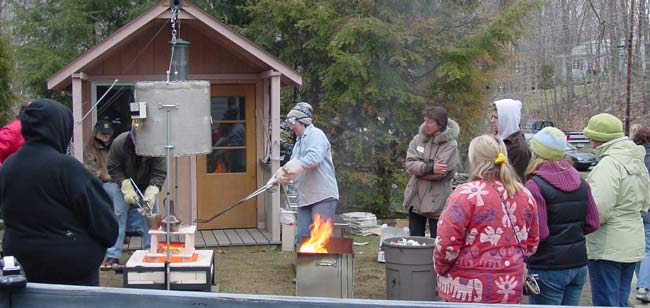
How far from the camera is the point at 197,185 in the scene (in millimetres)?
9555

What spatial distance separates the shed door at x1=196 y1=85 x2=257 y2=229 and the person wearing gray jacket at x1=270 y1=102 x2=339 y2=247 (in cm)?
280

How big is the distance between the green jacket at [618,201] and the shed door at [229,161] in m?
5.35

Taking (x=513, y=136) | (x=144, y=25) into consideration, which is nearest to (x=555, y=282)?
(x=513, y=136)

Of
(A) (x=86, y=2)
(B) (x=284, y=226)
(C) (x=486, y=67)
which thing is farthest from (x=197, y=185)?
(C) (x=486, y=67)

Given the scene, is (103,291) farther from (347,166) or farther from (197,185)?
(347,166)

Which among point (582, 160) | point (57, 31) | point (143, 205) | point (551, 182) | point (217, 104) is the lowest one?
point (582, 160)

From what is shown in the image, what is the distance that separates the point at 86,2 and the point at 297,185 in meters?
7.09

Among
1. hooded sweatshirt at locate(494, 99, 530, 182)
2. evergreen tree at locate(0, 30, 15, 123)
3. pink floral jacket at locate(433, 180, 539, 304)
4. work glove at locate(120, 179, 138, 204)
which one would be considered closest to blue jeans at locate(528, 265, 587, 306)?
pink floral jacket at locate(433, 180, 539, 304)

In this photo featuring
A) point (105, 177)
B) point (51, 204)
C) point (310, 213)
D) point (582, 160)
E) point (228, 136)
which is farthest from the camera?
point (582, 160)

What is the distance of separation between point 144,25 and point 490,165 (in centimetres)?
561

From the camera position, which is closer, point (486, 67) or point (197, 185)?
point (197, 185)

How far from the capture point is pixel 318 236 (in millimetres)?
6691

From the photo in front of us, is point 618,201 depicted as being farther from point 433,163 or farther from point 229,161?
point 229,161

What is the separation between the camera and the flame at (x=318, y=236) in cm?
656
